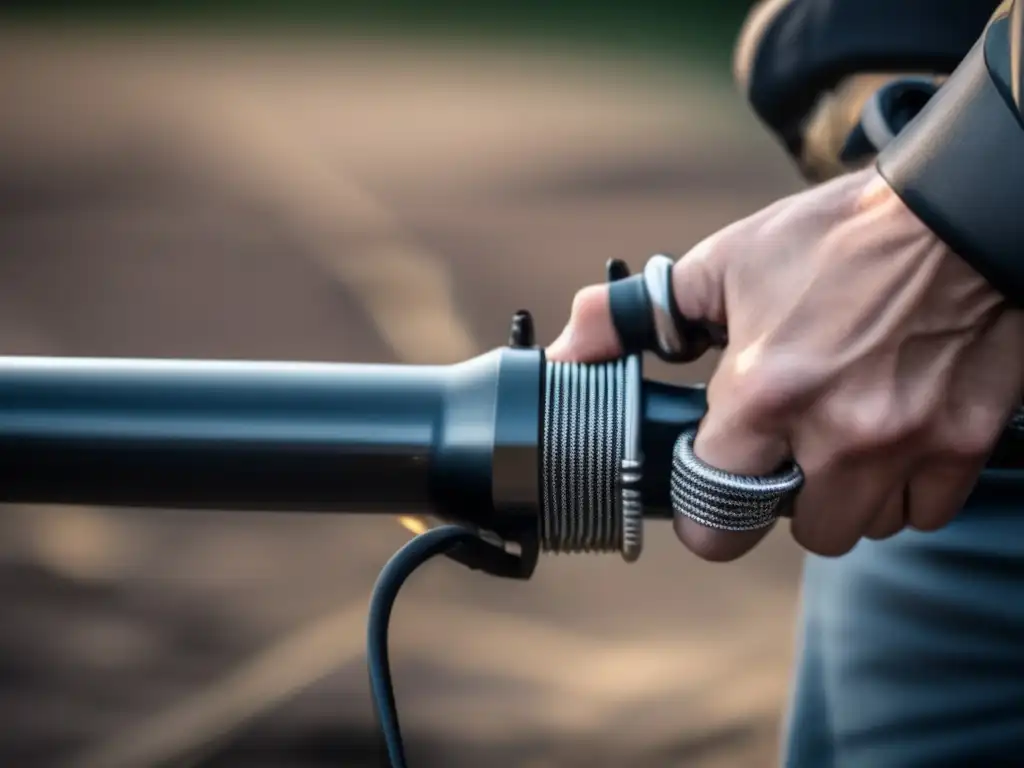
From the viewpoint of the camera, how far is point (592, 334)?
2.26ft

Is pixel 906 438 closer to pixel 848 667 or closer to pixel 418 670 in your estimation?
pixel 848 667

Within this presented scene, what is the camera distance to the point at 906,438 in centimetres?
62

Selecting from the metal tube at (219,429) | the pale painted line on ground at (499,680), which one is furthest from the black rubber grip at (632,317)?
the pale painted line on ground at (499,680)

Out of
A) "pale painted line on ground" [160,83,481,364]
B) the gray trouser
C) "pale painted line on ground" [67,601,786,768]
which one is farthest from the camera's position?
"pale painted line on ground" [160,83,481,364]

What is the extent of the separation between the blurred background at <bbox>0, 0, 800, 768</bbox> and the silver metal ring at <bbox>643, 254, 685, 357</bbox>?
116 centimetres

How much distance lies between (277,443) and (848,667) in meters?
0.58

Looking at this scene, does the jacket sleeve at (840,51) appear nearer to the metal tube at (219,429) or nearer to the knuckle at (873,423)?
the knuckle at (873,423)

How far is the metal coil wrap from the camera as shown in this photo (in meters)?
0.63

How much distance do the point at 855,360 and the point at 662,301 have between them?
0.39ft

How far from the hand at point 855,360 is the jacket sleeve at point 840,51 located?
1.11 feet

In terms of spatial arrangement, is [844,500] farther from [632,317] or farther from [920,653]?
[920,653]

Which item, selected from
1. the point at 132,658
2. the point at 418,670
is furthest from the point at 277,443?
the point at 132,658

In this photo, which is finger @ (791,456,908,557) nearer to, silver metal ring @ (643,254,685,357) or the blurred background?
silver metal ring @ (643,254,685,357)

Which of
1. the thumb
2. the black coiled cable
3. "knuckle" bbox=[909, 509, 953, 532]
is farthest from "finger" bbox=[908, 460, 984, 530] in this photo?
the black coiled cable
